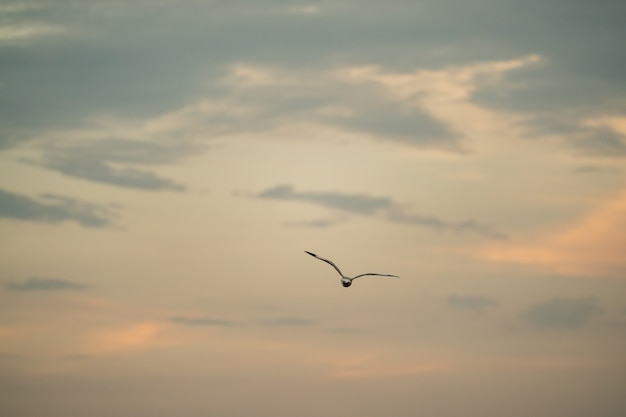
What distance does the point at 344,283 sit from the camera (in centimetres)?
14138
